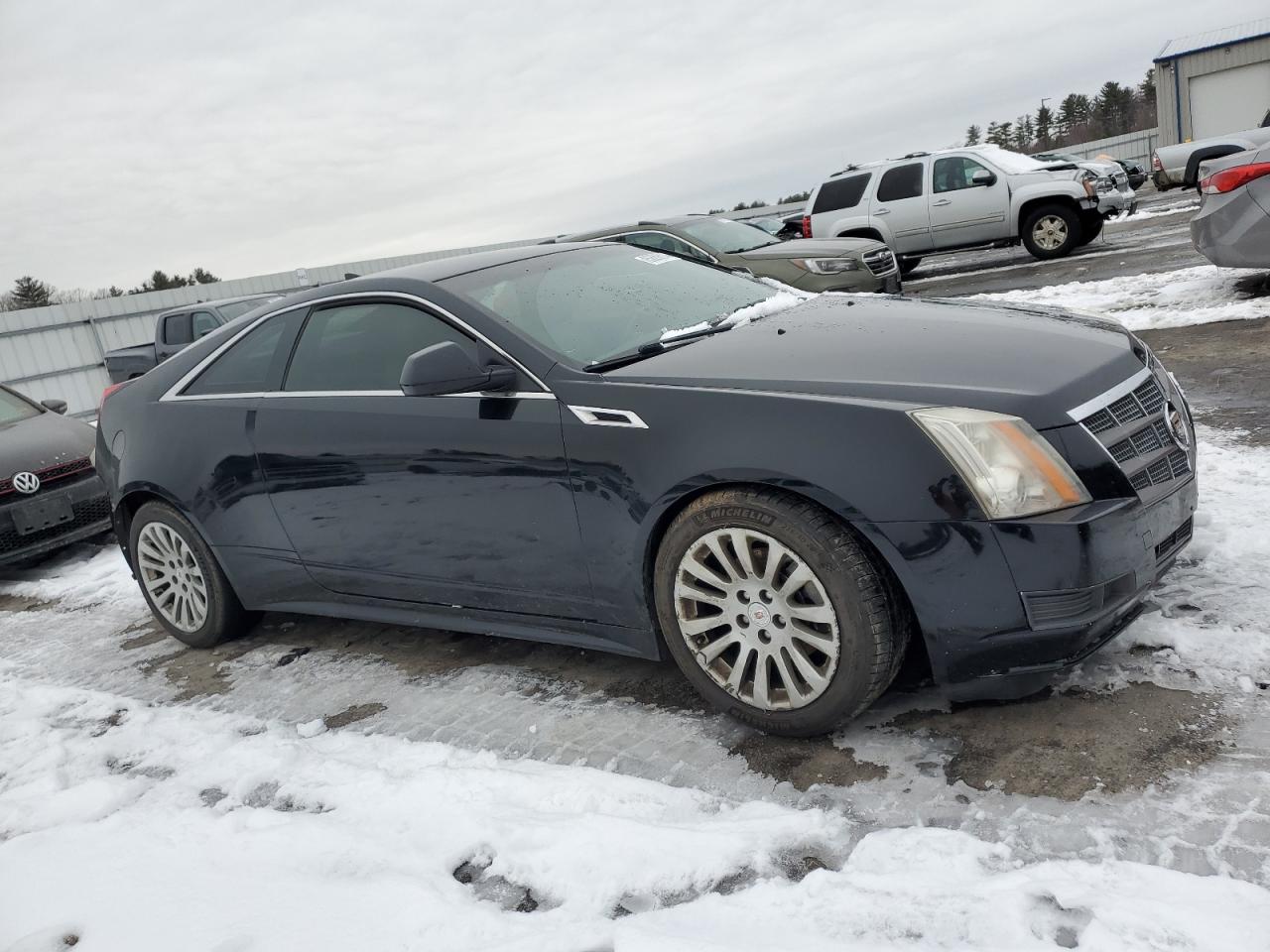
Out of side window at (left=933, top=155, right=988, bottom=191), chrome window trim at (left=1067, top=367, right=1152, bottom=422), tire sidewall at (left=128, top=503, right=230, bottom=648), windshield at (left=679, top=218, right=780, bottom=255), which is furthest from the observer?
side window at (left=933, top=155, right=988, bottom=191)

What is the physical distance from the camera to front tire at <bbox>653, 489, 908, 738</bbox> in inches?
109

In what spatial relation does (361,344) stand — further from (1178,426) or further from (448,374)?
(1178,426)

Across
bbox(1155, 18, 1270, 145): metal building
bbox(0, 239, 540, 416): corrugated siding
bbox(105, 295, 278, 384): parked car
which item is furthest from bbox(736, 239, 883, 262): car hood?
bbox(1155, 18, 1270, 145): metal building

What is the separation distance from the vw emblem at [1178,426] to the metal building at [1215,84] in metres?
36.2

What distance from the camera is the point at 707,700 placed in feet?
10.5

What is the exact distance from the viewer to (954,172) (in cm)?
1498

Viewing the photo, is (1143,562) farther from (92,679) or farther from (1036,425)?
(92,679)

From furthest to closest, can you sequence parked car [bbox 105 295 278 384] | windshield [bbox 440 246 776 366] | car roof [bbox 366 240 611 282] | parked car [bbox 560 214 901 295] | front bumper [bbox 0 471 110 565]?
parked car [bbox 105 295 278 384] → parked car [bbox 560 214 901 295] → front bumper [bbox 0 471 110 565] → car roof [bbox 366 240 611 282] → windshield [bbox 440 246 776 366]

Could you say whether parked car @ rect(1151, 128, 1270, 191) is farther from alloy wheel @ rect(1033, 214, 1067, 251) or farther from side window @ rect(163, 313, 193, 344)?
side window @ rect(163, 313, 193, 344)

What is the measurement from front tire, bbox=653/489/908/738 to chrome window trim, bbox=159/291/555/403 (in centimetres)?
75

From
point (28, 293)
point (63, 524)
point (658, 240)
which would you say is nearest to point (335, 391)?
point (63, 524)

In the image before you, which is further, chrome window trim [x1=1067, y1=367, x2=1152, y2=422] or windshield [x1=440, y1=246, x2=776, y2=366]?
windshield [x1=440, y1=246, x2=776, y2=366]

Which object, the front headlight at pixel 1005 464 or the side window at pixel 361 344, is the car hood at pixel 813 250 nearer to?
the side window at pixel 361 344

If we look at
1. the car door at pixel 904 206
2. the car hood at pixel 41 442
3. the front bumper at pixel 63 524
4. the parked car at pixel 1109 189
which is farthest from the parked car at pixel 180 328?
the parked car at pixel 1109 189
